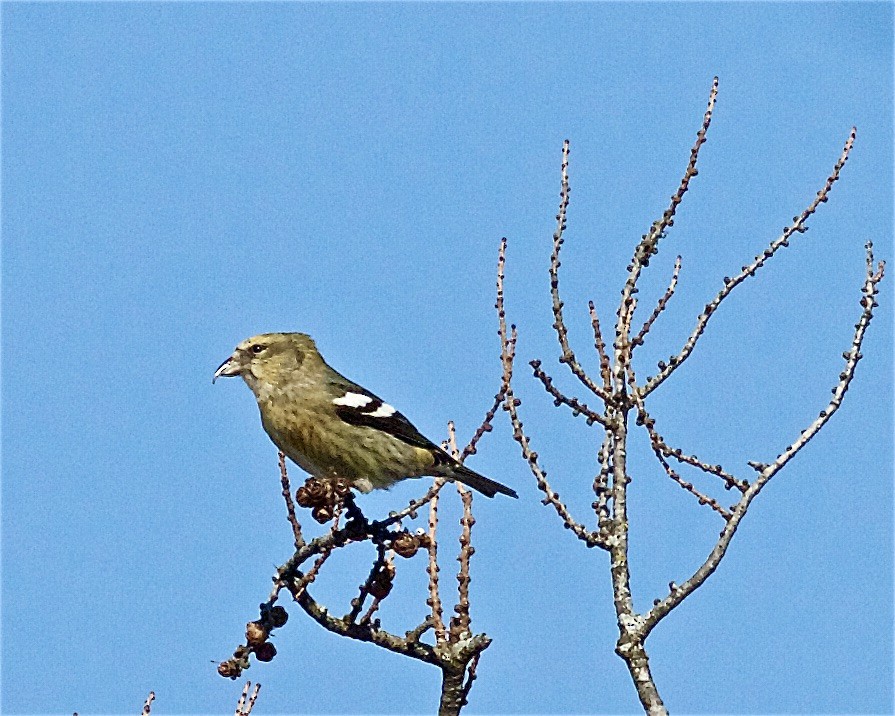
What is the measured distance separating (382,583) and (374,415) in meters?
2.69

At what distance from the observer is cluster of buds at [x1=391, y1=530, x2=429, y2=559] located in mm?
5926

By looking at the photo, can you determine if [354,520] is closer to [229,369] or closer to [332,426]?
[332,426]

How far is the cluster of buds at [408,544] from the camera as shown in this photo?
593cm

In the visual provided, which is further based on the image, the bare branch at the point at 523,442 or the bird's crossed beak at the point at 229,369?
the bird's crossed beak at the point at 229,369

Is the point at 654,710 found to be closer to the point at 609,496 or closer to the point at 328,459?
the point at 609,496

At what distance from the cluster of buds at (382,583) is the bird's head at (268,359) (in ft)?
9.63

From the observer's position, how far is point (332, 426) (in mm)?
8258

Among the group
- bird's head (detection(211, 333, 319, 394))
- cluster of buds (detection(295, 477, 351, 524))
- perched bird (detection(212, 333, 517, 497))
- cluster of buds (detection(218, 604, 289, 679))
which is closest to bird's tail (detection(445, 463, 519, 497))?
perched bird (detection(212, 333, 517, 497))

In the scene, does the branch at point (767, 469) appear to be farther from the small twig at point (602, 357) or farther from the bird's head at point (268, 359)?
the bird's head at point (268, 359)

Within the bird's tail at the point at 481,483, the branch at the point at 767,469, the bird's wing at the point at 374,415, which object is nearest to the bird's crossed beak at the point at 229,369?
the bird's wing at the point at 374,415

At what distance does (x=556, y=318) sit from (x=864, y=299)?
1.41 meters

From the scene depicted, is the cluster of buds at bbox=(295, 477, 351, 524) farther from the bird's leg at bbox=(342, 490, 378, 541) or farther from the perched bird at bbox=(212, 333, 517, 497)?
the perched bird at bbox=(212, 333, 517, 497)

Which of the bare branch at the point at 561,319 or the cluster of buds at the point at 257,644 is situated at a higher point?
the bare branch at the point at 561,319

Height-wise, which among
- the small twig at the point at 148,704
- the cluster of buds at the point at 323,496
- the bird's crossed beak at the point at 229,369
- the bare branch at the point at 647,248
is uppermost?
the bird's crossed beak at the point at 229,369
